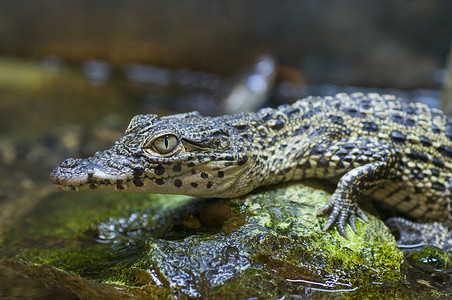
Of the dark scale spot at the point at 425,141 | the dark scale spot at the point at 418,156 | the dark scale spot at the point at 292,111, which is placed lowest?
the dark scale spot at the point at 418,156

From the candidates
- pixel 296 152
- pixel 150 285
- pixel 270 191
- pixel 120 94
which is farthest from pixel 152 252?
pixel 120 94

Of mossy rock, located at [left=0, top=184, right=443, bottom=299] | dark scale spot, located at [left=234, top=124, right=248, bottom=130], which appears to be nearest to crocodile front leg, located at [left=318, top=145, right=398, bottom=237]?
mossy rock, located at [left=0, top=184, right=443, bottom=299]

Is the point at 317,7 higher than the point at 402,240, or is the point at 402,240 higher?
the point at 317,7

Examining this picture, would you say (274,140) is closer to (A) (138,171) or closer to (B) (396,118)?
(B) (396,118)

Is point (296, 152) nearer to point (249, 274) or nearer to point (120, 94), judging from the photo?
point (249, 274)

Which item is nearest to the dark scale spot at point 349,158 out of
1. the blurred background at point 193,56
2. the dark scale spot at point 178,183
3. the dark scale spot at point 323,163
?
the dark scale spot at point 323,163

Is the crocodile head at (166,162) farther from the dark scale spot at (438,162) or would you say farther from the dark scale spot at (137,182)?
the dark scale spot at (438,162)

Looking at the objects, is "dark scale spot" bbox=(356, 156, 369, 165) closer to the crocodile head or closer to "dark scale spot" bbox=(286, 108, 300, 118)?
"dark scale spot" bbox=(286, 108, 300, 118)
